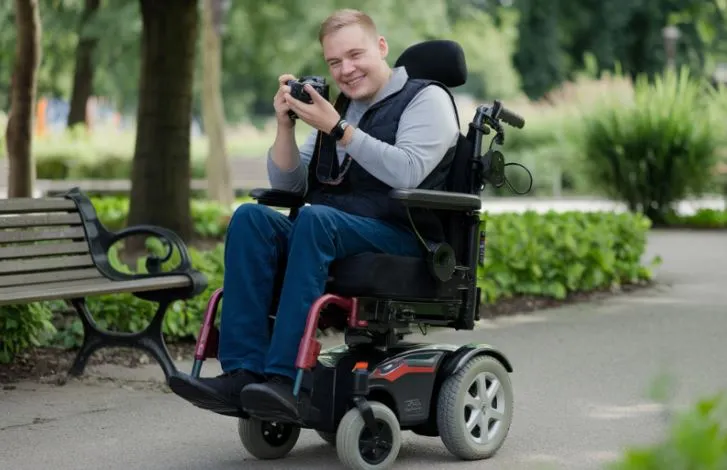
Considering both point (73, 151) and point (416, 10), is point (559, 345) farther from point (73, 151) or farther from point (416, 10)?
point (416, 10)

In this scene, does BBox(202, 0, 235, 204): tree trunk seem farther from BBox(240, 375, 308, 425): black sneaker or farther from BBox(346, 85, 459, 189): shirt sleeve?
BBox(240, 375, 308, 425): black sneaker

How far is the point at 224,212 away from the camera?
1353cm

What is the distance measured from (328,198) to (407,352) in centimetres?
59

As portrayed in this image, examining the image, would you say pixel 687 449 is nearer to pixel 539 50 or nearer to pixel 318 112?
pixel 318 112

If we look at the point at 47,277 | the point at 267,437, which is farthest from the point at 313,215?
the point at 47,277

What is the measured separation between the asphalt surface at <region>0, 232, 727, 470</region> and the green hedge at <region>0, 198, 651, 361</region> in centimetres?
36

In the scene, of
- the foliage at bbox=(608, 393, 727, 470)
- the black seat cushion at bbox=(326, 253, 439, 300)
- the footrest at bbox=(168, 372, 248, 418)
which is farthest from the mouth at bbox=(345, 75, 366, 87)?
the foliage at bbox=(608, 393, 727, 470)

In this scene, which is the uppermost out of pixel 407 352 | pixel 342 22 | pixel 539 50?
pixel 539 50

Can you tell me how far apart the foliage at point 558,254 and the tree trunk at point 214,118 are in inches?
331

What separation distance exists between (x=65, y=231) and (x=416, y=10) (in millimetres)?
26593

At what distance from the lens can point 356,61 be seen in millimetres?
4727

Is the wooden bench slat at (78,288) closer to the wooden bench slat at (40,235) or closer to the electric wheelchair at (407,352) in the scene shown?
the wooden bench slat at (40,235)

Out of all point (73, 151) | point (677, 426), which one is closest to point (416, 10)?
point (73, 151)

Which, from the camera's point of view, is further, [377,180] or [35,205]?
[35,205]
